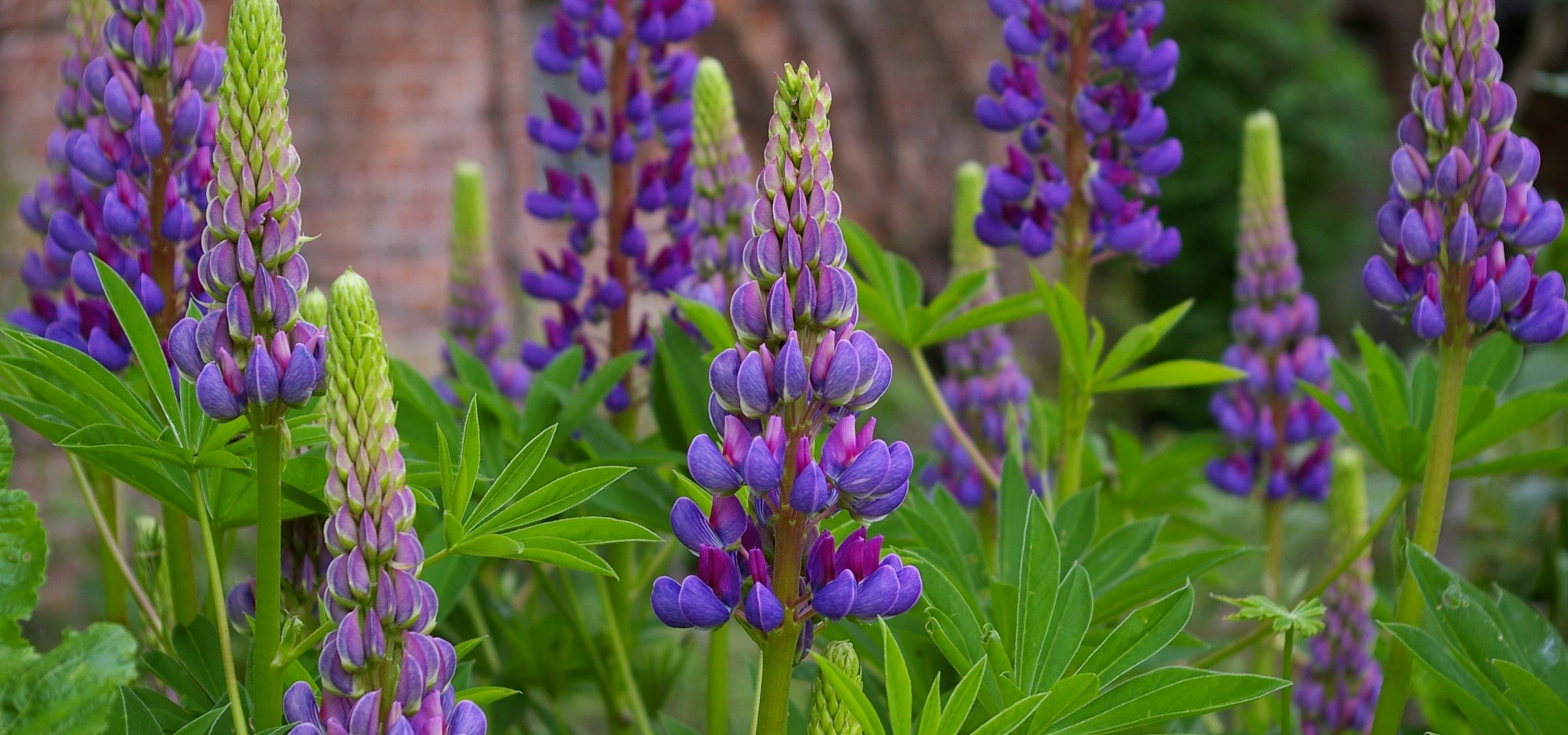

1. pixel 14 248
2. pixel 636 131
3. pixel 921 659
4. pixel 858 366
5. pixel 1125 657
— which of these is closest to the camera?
pixel 858 366

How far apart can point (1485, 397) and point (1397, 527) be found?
0.58ft

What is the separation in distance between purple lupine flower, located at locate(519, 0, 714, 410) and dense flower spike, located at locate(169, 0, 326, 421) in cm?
62

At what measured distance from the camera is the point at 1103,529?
137cm

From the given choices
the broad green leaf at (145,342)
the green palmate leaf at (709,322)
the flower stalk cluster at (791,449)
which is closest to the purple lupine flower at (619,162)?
the green palmate leaf at (709,322)

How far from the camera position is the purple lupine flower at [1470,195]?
0.84 metres

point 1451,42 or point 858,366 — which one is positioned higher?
point 1451,42

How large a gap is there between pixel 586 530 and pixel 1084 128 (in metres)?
0.67

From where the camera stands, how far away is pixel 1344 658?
4.11ft

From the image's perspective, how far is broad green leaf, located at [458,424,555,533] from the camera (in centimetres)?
69

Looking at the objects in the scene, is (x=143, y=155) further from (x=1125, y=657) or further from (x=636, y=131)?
(x=1125, y=657)

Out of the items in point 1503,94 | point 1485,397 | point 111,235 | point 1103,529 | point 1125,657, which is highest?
→ point 1503,94

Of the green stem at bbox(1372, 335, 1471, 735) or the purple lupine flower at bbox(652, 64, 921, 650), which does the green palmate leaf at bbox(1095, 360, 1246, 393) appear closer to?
the green stem at bbox(1372, 335, 1471, 735)

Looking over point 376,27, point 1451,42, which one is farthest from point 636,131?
point 376,27

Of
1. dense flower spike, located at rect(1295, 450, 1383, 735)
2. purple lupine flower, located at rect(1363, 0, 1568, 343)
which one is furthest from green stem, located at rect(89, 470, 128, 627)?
dense flower spike, located at rect(1295, 450, 1383, 735)
